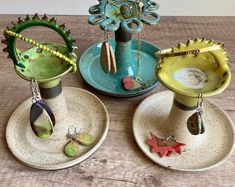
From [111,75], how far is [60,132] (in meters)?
0.19

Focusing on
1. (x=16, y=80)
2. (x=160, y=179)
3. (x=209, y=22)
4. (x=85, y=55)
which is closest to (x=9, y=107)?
(x=16, y=80)

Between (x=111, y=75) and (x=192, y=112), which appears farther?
(x=111, y=75)

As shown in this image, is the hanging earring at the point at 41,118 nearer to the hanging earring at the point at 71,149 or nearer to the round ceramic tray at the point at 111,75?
the hanging earring at the point at 71,149

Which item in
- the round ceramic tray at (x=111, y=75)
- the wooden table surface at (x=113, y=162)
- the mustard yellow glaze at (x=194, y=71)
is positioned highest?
the mustard yellow glaze at (x=194, y=71)

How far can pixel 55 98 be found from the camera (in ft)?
2.10

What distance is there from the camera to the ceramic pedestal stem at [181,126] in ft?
2.04

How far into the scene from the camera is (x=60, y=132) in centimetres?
67

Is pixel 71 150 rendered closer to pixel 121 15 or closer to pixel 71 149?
pixel 71 149

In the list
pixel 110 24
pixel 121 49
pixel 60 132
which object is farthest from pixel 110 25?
pixel 60 132

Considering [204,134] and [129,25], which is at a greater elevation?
[129,25]

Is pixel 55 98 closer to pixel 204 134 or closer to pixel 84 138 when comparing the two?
pixel 84 138

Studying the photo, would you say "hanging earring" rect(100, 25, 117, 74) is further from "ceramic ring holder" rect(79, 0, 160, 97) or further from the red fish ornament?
the red fish ornament

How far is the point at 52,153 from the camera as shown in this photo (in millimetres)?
638

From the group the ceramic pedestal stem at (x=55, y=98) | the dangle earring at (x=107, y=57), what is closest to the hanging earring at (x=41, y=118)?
the ceramic pedestal stem at (x=55, y=98)
